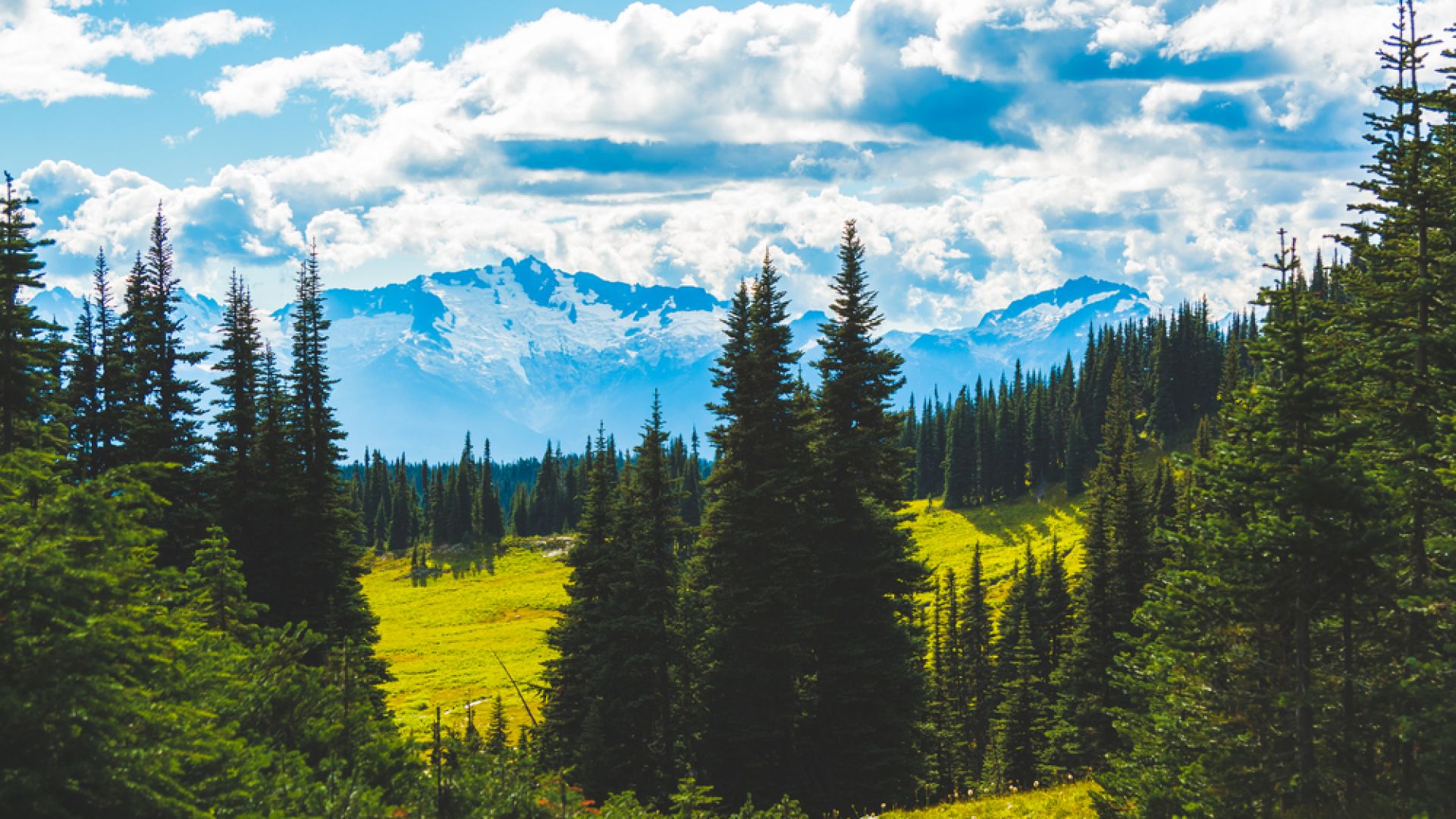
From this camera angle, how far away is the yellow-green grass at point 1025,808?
57.6 feet

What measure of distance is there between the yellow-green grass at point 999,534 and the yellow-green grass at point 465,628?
37.5m

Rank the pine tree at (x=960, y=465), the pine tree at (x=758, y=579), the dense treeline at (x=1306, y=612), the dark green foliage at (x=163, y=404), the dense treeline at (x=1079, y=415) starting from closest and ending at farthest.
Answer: the dense treeline at (x=1306, y=612), the pine tree at (x=758, y=579), the dark green foliage at (x=163, y=404), the dense treeline at (x=1079, y=415), the pine tree at (x=960, y=465)

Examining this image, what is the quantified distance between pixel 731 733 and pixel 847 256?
1535 cm

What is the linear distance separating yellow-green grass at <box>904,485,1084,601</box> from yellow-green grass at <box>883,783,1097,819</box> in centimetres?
5712

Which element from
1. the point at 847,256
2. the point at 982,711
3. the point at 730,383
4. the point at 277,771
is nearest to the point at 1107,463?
the point at 982,711

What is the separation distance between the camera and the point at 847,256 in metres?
28.4

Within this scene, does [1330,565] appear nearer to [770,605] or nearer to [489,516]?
[770,605]

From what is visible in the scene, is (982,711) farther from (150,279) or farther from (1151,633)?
(150,279)

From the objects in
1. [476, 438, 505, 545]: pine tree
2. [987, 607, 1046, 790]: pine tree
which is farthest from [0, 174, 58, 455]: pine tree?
[476, 438, 505, 545]: pine tree

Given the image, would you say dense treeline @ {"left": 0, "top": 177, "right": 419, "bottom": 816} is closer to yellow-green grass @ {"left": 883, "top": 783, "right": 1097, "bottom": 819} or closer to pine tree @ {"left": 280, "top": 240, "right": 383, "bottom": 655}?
yellow-green grass @ {"left": 883, "top": 783, "right": 1097, "bottom": 819}

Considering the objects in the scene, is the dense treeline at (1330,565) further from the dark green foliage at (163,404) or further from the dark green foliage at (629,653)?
the dark green foliage at (163,404)

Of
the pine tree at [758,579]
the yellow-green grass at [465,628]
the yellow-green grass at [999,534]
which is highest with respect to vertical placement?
the pine tree at [758,579]

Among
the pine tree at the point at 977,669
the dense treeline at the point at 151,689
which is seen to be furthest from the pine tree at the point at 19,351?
the pine tree at the point at 977,669

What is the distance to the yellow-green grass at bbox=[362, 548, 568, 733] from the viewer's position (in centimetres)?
6134
